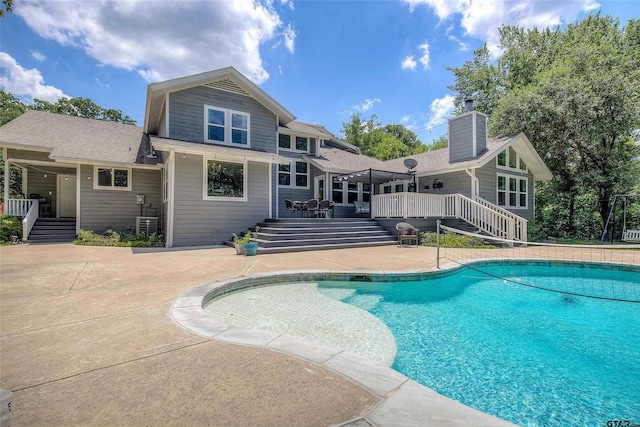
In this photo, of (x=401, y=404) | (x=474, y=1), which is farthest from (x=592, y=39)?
(x=401, y=404)

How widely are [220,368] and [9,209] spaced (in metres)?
15.2

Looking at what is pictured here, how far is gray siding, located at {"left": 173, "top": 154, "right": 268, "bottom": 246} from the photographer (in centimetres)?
993

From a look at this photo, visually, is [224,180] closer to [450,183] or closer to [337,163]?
[337,163]

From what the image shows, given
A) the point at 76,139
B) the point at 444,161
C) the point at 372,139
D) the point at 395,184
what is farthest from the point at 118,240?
the point at 372,139

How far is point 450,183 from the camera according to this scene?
1388 centimetres

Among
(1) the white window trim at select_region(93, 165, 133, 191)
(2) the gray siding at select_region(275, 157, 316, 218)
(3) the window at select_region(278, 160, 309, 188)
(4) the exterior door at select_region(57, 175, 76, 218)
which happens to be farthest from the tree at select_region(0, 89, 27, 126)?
(2) the gray siding at select_region(275, 157, 316, 218)

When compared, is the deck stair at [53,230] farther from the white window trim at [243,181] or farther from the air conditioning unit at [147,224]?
the white window trim at [243,181]

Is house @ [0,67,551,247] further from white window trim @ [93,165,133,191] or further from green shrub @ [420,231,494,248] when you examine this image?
green shrub @ [420,231,494,248]

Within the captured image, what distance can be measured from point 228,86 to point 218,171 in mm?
3997

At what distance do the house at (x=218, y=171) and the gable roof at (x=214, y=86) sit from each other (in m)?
0.04

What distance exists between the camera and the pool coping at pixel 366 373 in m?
1.55

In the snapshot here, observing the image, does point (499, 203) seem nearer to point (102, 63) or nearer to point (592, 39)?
point (592, 39)

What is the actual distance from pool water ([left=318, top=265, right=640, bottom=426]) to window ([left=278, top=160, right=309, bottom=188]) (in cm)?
876

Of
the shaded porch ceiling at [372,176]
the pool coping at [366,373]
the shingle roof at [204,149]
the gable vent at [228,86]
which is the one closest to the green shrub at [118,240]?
the shingle roof at [204,149]
